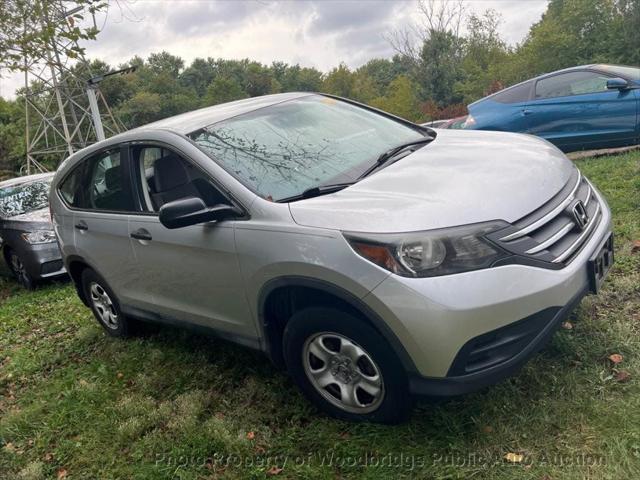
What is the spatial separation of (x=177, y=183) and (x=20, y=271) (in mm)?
5855

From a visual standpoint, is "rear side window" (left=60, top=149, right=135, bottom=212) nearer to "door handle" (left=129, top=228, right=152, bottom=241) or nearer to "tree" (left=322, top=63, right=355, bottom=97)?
"door handle" (left=129, top=228, right=152, bottom=241)

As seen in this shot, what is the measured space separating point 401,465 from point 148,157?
2463mm

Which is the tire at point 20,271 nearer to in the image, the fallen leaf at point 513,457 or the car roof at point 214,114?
the car roof at point 214,114

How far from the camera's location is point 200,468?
2.79m

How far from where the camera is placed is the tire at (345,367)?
246cm

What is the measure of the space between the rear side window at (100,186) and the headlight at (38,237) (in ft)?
10.7

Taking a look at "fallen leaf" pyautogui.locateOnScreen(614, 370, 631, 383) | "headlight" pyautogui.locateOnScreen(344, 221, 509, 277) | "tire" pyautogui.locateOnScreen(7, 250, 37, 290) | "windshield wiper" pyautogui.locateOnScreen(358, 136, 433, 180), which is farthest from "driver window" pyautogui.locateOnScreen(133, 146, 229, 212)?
"tire" pyautogui.locateOnScreen(7, 250, 37, 290)

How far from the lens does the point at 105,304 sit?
455 centimetres

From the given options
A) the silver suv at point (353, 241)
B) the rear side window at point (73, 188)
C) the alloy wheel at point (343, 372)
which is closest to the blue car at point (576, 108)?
the silver suv at point (353, 241)

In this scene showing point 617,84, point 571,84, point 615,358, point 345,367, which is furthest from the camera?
point 571,84

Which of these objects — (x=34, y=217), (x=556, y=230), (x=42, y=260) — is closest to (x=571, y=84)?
(x=556, y=230)

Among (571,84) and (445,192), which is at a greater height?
(571,84)

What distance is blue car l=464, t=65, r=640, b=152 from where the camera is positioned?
638 cm

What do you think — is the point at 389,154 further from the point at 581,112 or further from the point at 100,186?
the point at 581,112
